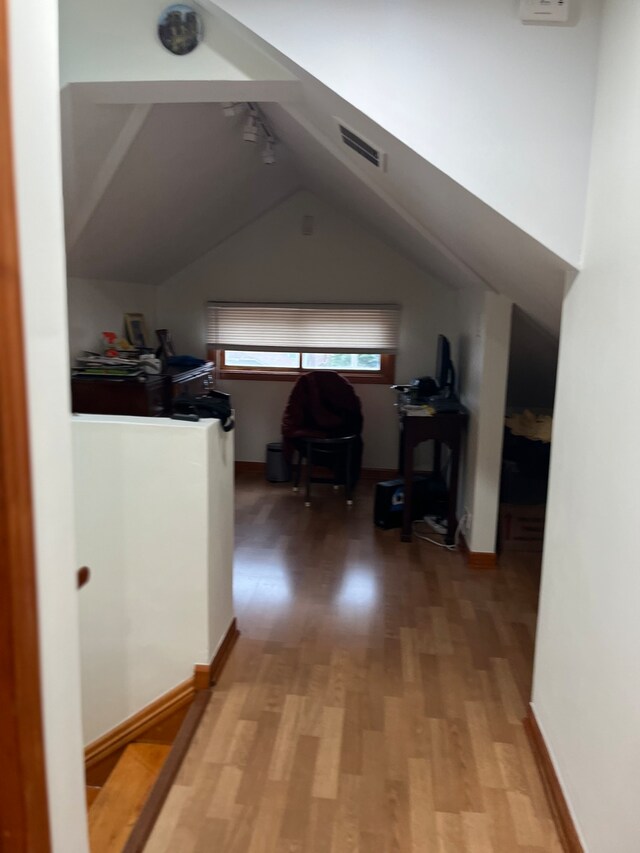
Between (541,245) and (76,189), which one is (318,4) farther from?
(76,189)

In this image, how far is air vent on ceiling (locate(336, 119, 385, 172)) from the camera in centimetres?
230

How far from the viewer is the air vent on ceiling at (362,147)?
2299 millimetres

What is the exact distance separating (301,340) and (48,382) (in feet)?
15.0

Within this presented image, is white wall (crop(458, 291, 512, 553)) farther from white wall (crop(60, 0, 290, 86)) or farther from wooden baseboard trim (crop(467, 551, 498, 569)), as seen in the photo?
white wall (crop(60, 0, 290, 86))

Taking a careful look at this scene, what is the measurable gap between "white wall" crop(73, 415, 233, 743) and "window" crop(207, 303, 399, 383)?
9.62 ft

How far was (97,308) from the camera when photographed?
417 centimetres

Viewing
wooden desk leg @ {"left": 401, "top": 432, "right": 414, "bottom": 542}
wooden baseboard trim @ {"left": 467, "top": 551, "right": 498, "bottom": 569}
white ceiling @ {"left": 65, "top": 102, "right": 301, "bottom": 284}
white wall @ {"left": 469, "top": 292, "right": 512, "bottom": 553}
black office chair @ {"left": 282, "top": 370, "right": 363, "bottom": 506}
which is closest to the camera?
white ceiling @ {"left": 65, "top": 102, "right": 301, "bottom": 284}

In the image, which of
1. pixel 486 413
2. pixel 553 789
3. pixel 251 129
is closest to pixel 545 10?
pixel 251 129

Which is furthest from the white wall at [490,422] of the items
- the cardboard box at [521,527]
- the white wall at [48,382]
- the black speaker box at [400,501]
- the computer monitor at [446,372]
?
the white wall at [48,382]

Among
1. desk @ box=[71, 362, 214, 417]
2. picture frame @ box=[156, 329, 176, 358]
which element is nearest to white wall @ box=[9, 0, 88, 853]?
desk @ box=[71, 362, 214, 417]

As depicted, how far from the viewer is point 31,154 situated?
0.89 meters

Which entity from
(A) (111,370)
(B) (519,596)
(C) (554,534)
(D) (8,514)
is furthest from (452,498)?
(D) (8,514)

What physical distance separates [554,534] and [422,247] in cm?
252

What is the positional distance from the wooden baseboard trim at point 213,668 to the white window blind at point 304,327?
311 centimetres
